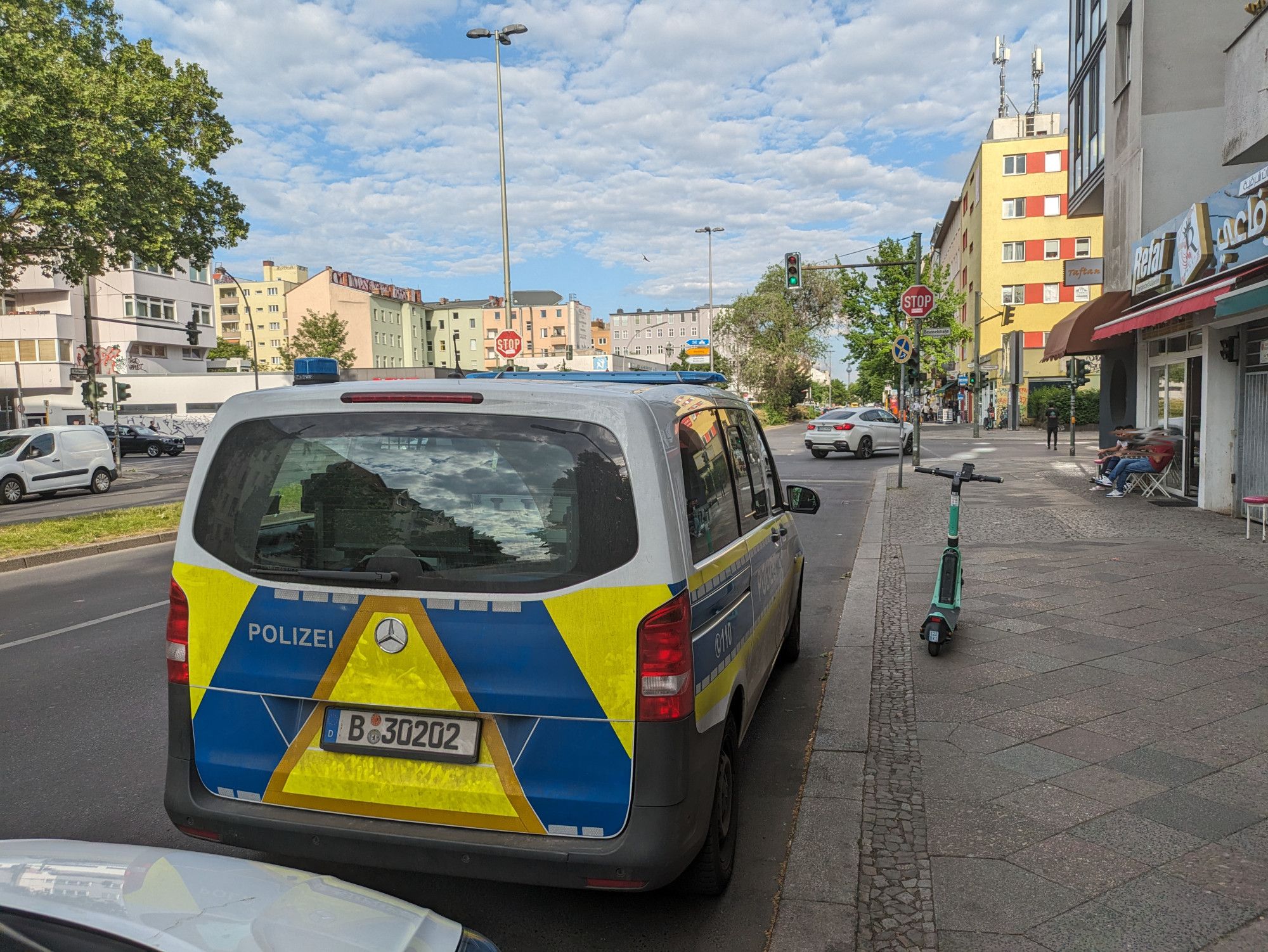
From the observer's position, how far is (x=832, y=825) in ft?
12.3

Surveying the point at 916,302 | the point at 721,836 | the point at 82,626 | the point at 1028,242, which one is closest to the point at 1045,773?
the point at 721,836

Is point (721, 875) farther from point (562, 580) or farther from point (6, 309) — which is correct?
point (6, 309)

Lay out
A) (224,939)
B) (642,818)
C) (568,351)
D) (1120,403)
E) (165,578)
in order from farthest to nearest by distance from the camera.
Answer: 1. (568,351)
2. (1120,403)
3. (165,578)
4. (642,818)
5. (224,939)

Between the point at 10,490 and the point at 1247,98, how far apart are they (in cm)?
2354

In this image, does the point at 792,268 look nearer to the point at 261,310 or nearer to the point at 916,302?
the point at 916,302

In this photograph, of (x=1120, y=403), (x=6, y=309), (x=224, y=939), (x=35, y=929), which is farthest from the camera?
(x=6, y=309)

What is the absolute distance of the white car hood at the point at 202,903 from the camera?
169 centimetres

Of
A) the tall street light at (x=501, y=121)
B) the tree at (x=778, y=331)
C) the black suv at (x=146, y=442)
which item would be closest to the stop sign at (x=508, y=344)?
the tall street light at (x=501, y=121)

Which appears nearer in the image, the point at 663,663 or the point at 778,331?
the point at 663,663

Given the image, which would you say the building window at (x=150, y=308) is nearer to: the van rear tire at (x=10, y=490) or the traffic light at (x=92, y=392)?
the traffic light at (x=92, y=392)

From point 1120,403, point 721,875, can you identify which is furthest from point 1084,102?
point 721,875

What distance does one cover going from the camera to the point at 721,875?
328 cm

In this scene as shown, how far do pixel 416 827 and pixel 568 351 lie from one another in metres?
88.1

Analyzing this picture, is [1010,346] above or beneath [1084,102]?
beneath
